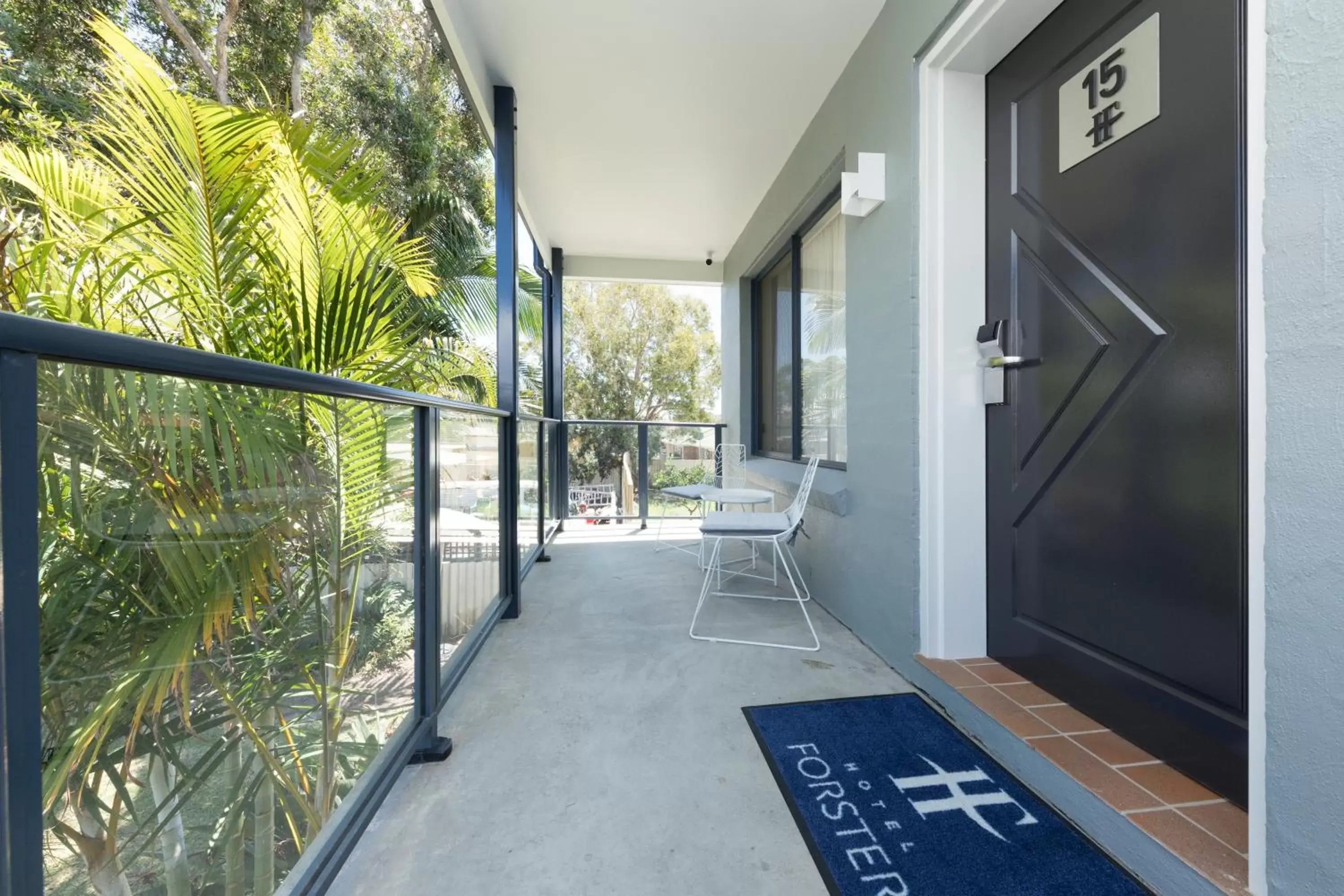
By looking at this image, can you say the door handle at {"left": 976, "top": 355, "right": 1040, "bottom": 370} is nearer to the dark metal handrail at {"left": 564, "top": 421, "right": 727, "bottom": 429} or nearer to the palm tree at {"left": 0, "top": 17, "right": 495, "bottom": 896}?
the palm tree at {"left": 0, "top": 17, "right": 495, "bottom": 896}

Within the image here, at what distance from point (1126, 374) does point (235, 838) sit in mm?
2094

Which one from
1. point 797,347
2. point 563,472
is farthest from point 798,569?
point 563,472

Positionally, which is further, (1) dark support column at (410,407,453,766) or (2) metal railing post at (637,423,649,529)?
(2) metal railing post at (637,423,649,529)

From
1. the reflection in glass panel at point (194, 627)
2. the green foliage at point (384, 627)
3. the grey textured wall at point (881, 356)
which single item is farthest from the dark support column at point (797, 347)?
the reflection in glass panel at point (194, 627)

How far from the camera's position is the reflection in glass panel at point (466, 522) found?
5.57 feet

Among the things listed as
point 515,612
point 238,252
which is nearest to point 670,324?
point 515,612

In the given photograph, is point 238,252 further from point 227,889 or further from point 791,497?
point 791,497

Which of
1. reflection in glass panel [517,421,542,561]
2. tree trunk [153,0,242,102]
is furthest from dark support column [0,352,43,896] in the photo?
tree trunk [153,0,242,102]

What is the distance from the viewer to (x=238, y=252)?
1.54 metres

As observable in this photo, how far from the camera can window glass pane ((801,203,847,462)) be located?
312cm

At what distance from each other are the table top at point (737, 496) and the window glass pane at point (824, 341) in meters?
0.44

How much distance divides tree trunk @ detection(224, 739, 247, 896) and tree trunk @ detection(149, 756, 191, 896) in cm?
8

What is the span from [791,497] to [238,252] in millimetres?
2922

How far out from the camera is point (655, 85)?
2.87 m
